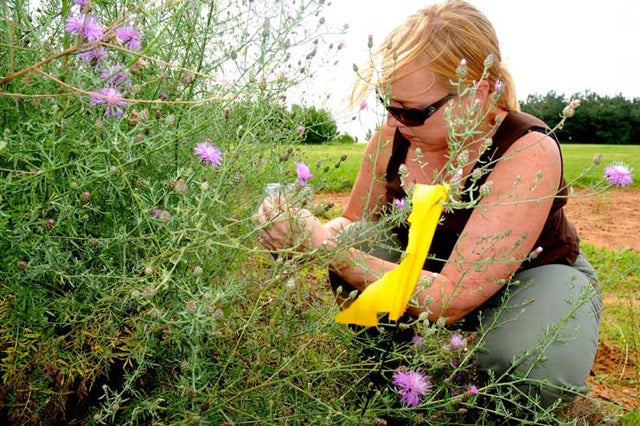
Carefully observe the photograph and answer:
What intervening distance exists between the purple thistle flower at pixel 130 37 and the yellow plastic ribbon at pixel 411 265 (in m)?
0.64

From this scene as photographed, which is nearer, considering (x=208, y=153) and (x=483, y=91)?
(x=208, y=153)

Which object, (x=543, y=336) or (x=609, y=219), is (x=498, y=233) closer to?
(x=543, y=336)

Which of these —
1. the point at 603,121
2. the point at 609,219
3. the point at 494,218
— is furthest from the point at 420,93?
the point at 603,121

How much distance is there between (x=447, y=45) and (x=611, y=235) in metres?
4.27

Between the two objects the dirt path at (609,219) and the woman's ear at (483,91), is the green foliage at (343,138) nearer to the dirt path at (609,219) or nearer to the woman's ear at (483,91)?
the woman's ear at (483,91)

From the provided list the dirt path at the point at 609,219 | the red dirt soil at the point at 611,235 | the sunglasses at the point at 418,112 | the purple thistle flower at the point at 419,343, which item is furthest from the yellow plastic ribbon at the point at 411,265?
the dirt path at the point at 609,219

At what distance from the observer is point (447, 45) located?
1.93m

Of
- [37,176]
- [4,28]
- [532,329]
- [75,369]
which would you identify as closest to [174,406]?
[75,369]

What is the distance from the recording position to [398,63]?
1.89 m

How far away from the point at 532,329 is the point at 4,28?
1473mm

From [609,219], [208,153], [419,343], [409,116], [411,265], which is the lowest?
[609,219]

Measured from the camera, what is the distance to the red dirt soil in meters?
2.55

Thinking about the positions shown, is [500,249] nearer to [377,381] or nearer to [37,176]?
[377,381]

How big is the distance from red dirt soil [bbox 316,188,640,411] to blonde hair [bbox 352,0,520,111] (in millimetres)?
518
